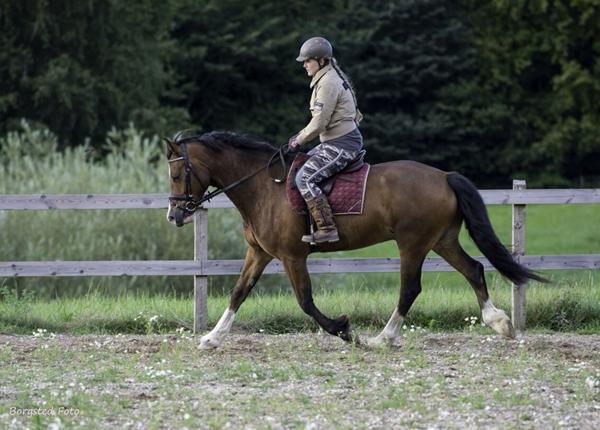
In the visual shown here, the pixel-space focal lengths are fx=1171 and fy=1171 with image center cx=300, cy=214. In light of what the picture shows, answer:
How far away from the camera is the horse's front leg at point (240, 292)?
33.7ft

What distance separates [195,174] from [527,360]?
3.28 m

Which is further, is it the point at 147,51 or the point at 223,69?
the point at 223,69

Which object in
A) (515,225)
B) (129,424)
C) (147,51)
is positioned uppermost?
(147,51)

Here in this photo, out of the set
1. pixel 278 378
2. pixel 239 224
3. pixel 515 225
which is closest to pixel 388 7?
pixel 239 224

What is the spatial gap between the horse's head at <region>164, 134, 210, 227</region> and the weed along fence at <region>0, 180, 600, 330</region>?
1480mm

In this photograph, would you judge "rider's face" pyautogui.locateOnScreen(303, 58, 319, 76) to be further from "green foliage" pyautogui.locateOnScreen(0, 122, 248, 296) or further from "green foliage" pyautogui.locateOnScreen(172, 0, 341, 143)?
"green foliage" pyautogui.locateOnScreen(172, 0, 341, 143)

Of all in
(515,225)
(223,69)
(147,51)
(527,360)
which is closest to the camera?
(527,360)

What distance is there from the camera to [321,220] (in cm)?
998

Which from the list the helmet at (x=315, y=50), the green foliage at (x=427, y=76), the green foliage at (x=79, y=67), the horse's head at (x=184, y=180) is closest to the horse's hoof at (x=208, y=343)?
the horse's head at (x=184, y=180)

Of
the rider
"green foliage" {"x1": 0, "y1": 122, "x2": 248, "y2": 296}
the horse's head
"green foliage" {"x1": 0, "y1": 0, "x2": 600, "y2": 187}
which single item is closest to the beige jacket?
the rider

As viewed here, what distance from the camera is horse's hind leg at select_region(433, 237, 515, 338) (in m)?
10.5

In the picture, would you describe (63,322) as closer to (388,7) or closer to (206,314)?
(206,314)

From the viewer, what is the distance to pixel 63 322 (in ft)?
39.6

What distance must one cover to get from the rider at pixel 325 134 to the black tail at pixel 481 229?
3.14ft
